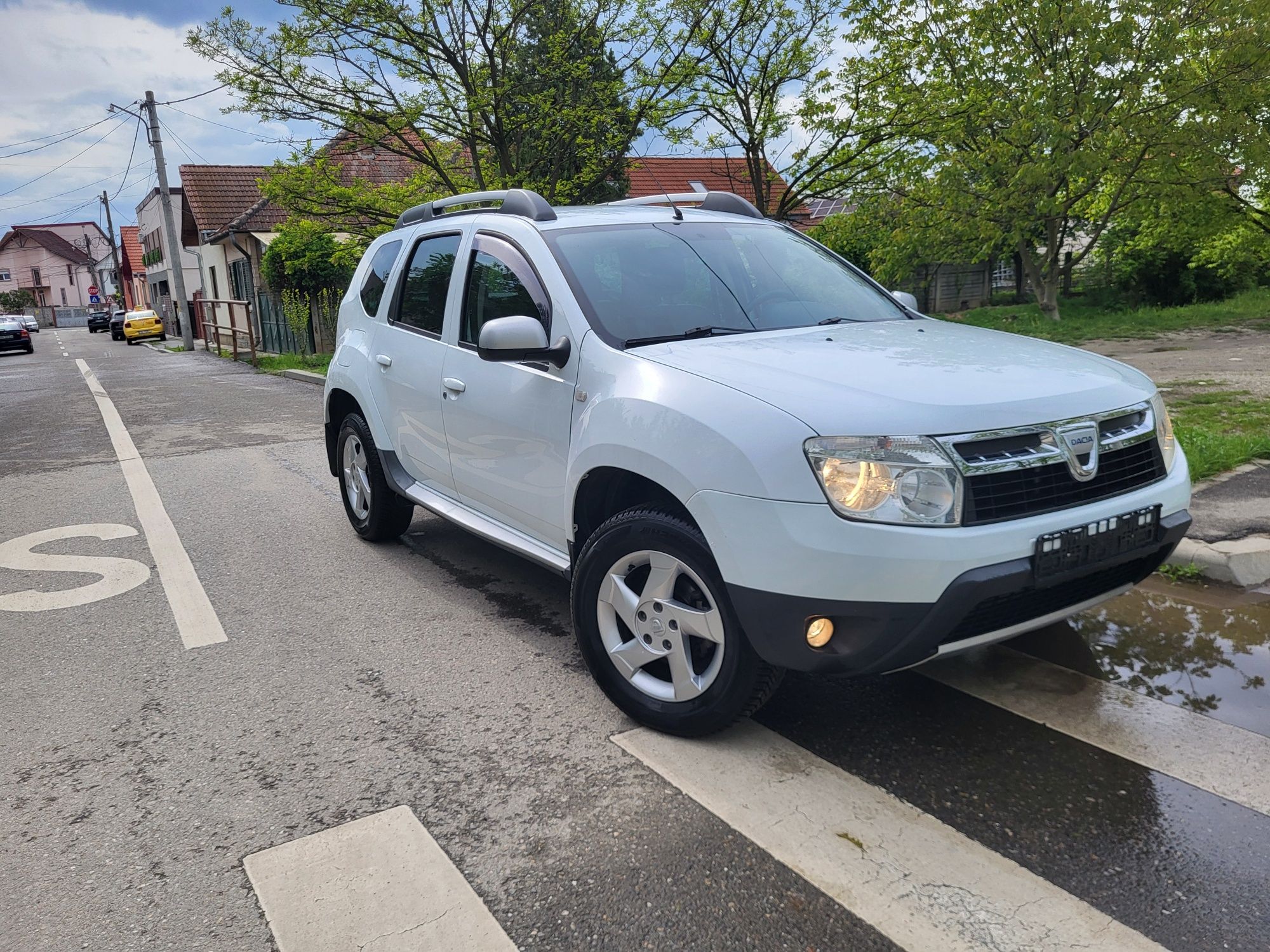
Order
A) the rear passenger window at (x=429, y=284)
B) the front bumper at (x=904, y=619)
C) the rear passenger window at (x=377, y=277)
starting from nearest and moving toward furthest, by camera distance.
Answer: the front bumper at (x=904, y=619), the rear passenger window at (x=429, y=284), the rear passenger window at (x=377, y=277)

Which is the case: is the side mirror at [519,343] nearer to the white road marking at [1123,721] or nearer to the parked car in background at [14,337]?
the white road marking at [1123,721]

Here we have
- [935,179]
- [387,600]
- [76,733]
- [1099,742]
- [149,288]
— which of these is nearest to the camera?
[1099,742]

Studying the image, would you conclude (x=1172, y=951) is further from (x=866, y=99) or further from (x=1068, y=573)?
(x=866, y=99)

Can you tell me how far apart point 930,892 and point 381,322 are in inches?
159

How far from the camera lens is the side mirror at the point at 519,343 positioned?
11.8ft

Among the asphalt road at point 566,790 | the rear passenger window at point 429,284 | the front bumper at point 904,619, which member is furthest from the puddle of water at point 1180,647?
the rear passenger window at point 429,284

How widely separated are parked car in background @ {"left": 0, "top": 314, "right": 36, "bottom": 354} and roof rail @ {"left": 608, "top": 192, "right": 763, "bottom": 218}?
39.5m

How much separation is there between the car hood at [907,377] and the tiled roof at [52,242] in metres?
108

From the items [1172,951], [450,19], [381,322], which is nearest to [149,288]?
[450,19]

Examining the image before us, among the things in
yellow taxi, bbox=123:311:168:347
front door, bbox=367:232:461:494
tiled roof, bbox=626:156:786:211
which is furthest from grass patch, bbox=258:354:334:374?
yellow taxi, bbox=123:311:168:347

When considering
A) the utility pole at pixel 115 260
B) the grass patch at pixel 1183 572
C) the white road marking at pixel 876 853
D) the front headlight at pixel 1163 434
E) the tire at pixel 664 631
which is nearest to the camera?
the white road marking at pixel 876 853

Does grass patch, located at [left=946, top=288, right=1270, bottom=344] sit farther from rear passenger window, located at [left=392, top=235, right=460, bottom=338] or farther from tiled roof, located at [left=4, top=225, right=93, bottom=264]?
tiled roof, located at [left=4, top=225, right=93, bottom=264]

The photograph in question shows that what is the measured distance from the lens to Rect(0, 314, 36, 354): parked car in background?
36781 millimetres

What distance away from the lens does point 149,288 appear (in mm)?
63656
